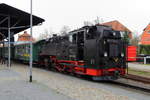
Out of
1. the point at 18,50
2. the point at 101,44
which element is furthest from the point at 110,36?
the point at 18,50

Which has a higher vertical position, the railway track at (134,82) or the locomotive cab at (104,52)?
the locomotive cab at (104,52)

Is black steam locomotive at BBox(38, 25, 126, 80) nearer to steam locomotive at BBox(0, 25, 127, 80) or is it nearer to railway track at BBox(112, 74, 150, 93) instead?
steam locomotive at BBox(0, 25, 127, 80)

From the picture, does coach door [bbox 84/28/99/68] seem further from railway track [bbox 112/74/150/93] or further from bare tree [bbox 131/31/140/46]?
bare tree [bbox 131/31/140/46]

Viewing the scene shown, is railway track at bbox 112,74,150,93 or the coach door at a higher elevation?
the coach door

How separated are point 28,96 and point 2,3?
42.6ft

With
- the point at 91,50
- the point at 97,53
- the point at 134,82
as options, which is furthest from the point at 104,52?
the point at 134,82

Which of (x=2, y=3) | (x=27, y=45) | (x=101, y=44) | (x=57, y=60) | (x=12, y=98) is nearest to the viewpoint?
(x=12, y=98)

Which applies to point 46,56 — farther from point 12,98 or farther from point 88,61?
point 12,98

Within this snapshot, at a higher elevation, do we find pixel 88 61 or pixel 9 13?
pixel 9 13

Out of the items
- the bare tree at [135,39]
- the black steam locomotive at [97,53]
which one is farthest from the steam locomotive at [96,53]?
the bare tree at [135,39]

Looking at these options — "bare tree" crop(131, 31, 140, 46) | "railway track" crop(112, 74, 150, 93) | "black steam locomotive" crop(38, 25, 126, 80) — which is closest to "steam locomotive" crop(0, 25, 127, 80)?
"black steam locomotive" crop(38, 25, 126, 80)

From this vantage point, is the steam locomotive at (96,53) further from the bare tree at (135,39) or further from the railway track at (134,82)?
the bare tree at (135,39)

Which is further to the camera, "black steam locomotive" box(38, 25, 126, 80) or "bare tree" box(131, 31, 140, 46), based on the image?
"bare tree" box(131, 31, 140, 46)

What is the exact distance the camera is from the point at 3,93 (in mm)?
7445
